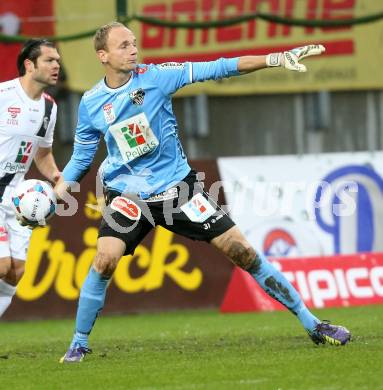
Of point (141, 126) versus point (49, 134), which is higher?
point (141, 126)

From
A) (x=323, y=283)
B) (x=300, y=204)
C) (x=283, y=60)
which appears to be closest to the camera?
(x=283, y=60)

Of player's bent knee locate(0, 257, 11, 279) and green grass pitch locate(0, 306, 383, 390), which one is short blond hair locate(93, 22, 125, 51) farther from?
green grass pitch locate(0, 306, 383, 390)

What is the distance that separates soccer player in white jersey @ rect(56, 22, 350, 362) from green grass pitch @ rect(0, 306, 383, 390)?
1.21 ft

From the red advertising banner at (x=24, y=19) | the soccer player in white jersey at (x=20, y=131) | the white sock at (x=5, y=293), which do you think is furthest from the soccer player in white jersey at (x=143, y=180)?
the red advertising banner at (x=24, y=19)

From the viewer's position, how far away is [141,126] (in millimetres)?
8414

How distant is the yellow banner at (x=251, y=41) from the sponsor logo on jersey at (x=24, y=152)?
19.1 ft

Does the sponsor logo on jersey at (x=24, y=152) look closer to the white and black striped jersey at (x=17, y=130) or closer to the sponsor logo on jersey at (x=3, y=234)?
the white and black striped jersey at (x=17, y=130)

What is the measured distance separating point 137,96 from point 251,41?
773 centimetres

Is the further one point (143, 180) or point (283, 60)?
point (143, 180)

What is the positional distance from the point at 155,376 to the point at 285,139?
10.0 meters

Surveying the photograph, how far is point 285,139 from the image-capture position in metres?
17.1

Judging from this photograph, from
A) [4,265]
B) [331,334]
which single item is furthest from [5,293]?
[331,334]

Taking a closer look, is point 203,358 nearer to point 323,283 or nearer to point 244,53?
point 323,283

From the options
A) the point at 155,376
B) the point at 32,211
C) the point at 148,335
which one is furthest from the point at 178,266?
the point at 155,376
